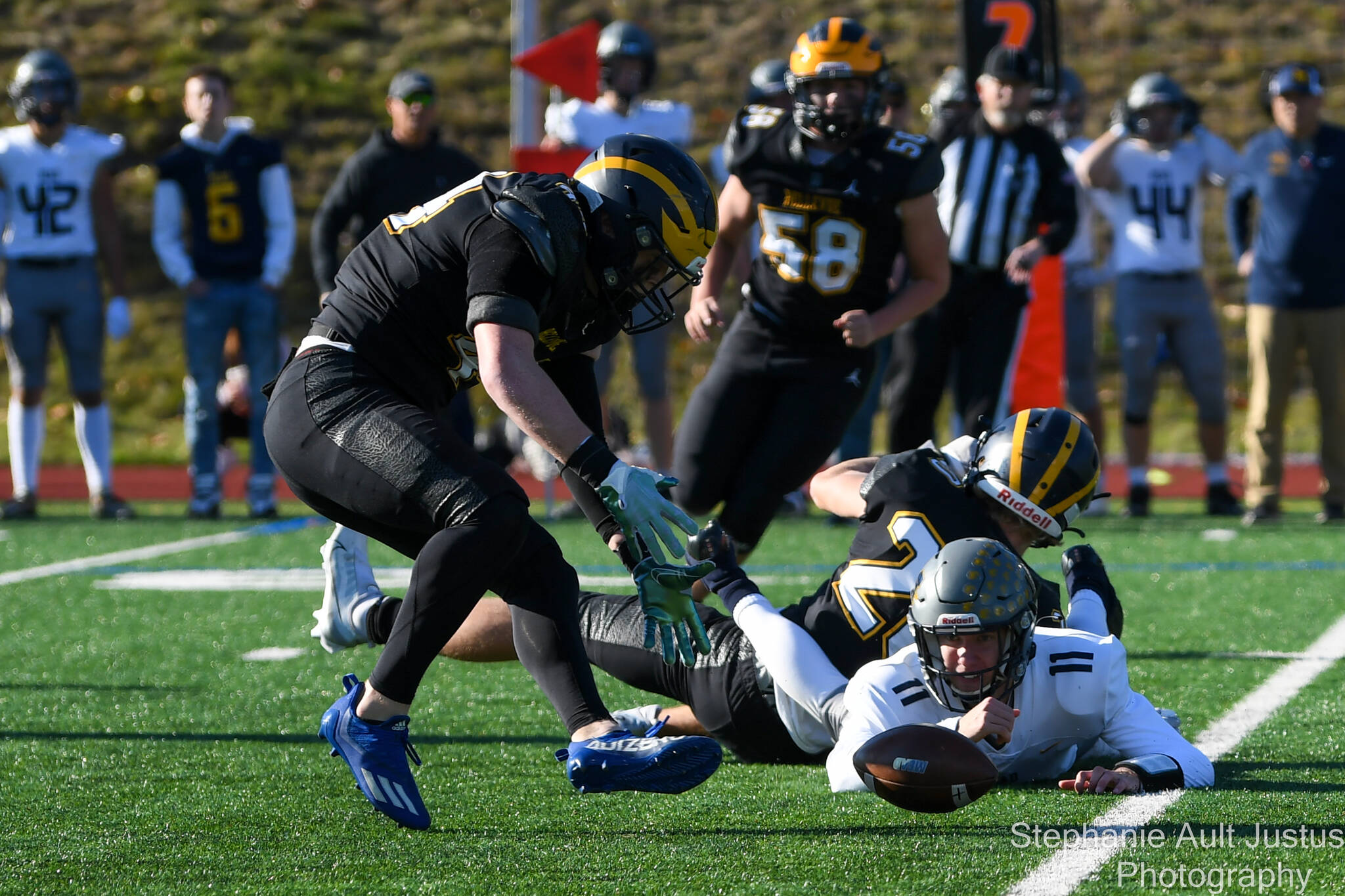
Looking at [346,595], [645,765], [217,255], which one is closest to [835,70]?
[346,595]

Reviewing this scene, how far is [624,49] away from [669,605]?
6030 mm

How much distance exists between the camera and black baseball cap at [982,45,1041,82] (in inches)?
293

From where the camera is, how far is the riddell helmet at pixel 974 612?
10.2 feet

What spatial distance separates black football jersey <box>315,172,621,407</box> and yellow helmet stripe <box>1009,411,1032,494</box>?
904 mm

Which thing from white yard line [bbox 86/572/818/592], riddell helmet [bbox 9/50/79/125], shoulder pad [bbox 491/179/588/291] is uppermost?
riddell helmet [bbox 9/50/79/125]

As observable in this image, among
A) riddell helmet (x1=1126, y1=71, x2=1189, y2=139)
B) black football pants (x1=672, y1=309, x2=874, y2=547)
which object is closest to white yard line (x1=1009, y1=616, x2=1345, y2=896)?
black football pants (x1=672, y1=309, x2=874, y2=547)

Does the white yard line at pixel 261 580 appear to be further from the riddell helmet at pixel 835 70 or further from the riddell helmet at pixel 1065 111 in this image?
the riddell helmet at pixel 1065 111

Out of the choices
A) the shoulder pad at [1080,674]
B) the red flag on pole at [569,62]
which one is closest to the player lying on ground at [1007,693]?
the shoulder pad at [1080,674]

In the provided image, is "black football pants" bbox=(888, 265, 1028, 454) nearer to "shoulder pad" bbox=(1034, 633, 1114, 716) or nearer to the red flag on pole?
the red flag on pole

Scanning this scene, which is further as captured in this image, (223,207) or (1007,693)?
(223,207)

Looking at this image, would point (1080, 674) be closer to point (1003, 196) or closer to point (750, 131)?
point (750, 131)

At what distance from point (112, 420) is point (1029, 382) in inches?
298

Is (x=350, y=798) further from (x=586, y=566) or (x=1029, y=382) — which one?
(x=1029, y=382)

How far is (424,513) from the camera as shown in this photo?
10.4ft
